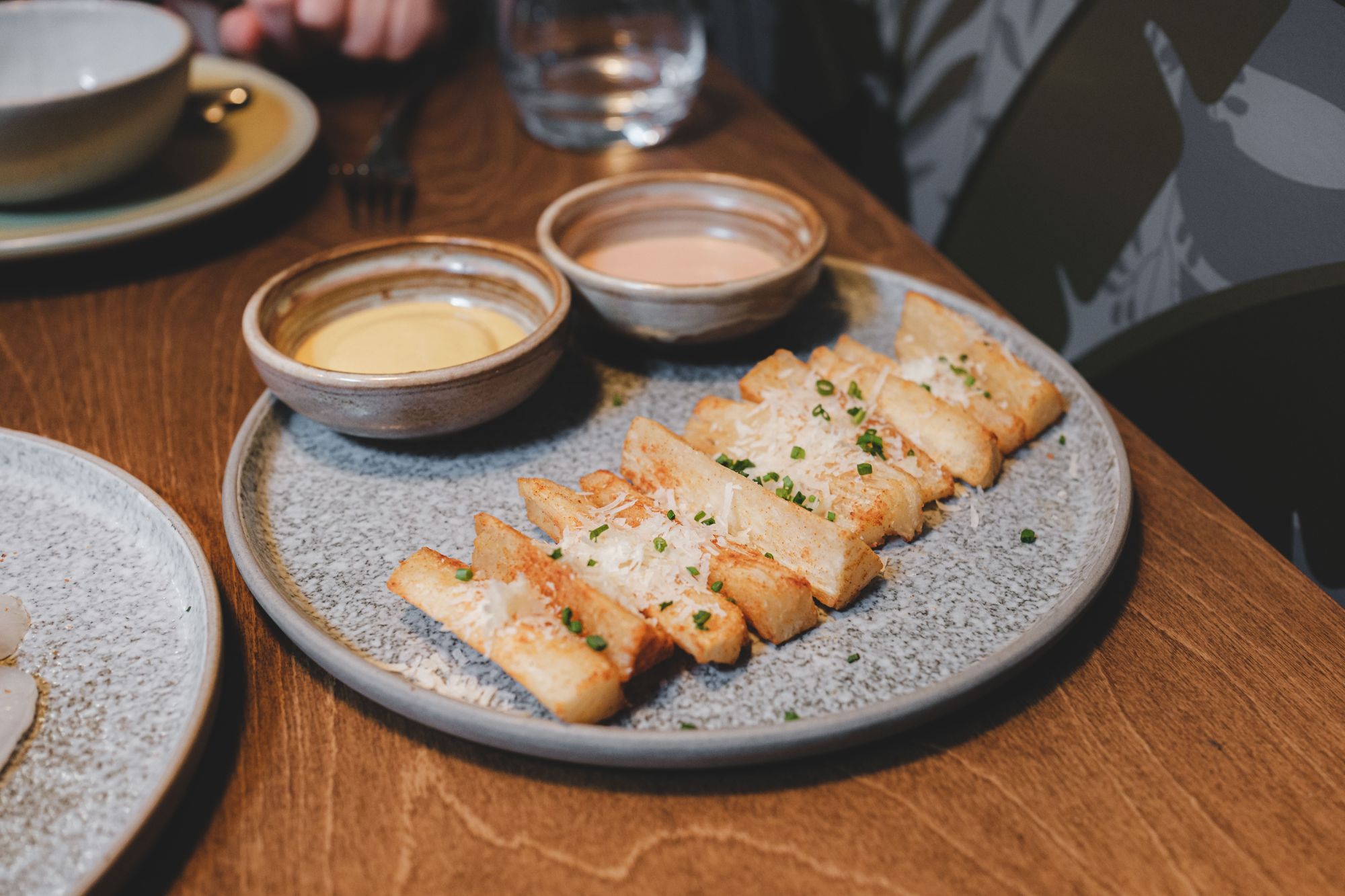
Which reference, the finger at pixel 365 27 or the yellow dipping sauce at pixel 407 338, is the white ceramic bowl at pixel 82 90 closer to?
the finger at pixel 365 27

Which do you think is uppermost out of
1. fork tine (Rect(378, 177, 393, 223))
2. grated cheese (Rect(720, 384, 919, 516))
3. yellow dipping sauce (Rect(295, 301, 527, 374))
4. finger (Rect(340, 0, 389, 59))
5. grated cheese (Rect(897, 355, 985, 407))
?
grated cheese (Rect(897, 355, 985, 407))

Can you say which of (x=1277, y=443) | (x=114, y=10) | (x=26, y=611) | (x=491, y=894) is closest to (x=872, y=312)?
(x=1277, y=443)

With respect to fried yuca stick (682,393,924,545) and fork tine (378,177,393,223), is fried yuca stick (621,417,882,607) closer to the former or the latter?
fried yuca stick (682,393,924,545)

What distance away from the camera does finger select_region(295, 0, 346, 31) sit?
3.24m

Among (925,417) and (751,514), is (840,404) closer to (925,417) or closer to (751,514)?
(925,417)

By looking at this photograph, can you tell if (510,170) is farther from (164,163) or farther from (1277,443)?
(1277,443)

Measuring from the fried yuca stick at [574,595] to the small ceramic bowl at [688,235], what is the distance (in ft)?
2.15

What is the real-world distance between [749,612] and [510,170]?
2.00 metres

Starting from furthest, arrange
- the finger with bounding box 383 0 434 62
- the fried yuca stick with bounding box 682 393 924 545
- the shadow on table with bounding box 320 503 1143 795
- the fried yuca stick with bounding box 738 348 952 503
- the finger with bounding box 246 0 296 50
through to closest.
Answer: the finger with bounding box 383 0 434 62 < the finger with bounding box 246 0 296 50 < the fried yuca stick with bounding box 738 348 952 503 < the fried yuca stick with bounding box 682 393 924 545 < the shadow on table with bounding box 320 503 1143 795

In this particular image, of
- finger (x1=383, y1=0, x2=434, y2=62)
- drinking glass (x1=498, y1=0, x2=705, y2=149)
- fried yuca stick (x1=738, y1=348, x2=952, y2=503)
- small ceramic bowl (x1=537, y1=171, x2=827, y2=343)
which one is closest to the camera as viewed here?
fried yuca stick (x1=738, y1=348, x2=952, y2=503)

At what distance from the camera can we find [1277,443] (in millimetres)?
2053

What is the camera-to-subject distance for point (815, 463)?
1613 millimetres

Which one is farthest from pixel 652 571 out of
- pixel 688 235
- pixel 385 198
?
pixel 385 198

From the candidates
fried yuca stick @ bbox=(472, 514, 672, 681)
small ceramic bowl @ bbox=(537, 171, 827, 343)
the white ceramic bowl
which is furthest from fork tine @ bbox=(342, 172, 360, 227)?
fried yuca stick @ bbox=(472, 514, 672, 681)
